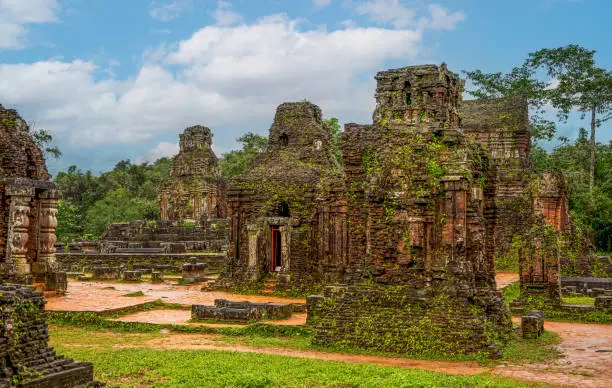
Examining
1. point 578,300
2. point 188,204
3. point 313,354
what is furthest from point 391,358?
point 188,204

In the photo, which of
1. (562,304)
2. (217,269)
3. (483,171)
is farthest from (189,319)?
(217,269)

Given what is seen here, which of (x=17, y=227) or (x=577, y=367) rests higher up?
(x=17, y=227)

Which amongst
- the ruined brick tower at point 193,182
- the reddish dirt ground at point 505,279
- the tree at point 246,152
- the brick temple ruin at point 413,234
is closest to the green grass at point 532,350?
the brick temple ruin at point 413,234

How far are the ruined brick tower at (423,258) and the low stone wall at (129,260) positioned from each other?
1675 cm

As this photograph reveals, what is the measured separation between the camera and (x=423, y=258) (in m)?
12.2

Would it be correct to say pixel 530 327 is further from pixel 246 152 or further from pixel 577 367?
pixel 246 152

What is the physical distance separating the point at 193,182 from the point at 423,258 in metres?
28.2

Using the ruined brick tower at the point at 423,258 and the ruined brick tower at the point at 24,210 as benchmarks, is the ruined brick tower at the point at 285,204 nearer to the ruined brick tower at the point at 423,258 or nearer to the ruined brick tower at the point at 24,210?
the ruined brick tower at the point at 24,210

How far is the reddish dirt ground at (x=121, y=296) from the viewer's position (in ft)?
55.7

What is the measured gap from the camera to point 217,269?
28844 millimetres

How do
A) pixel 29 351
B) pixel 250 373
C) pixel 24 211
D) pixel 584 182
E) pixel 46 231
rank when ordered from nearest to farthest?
pixel 29 351, pixel 250 373, pixel 24 211, pixel 46 231, pixel 584 182

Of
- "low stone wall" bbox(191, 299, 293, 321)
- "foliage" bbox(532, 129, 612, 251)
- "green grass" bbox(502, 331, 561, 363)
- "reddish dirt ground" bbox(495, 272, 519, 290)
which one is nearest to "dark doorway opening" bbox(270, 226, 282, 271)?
"low stone wall" bbox(191, 299, 293, 321)

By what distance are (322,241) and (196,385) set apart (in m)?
12.0

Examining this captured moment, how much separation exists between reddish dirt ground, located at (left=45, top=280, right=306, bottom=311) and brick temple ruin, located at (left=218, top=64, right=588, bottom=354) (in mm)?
1661
